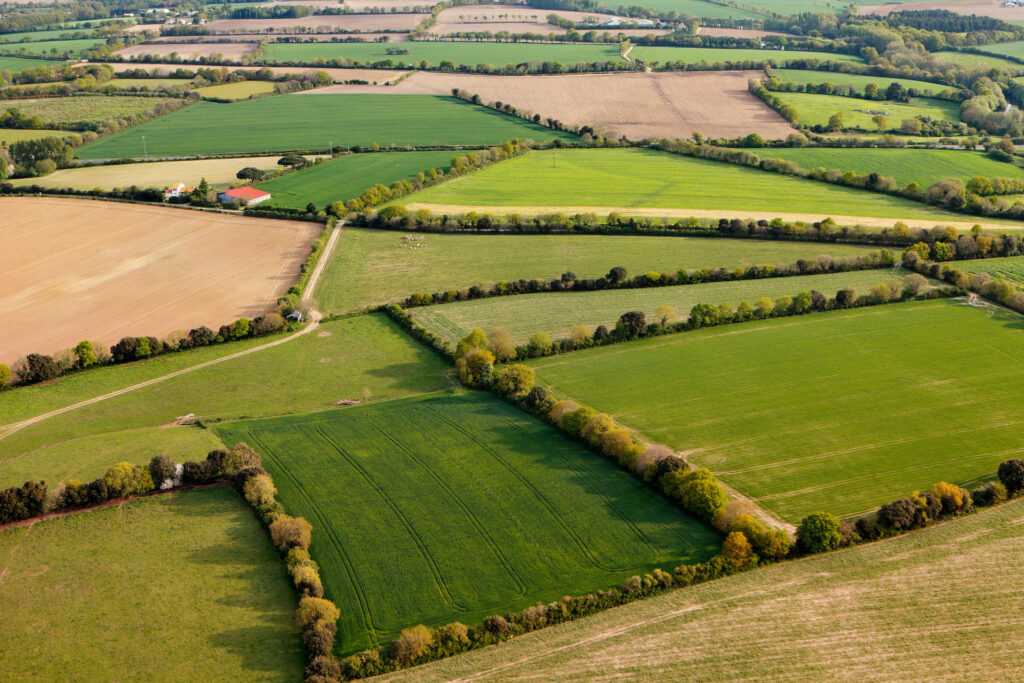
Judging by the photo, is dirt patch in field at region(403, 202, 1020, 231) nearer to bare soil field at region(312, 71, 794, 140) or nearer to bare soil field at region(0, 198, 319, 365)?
bare soil field at region(0, 198, 319, 365)

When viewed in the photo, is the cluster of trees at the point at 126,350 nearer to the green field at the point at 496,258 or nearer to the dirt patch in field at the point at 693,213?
the green field at the point at 496,258

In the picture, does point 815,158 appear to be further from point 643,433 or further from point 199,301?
point 199,301

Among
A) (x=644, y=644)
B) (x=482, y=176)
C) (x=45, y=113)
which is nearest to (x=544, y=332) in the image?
(x=644, y=644)

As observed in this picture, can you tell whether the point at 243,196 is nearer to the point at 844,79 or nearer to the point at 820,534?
the point at 820,534

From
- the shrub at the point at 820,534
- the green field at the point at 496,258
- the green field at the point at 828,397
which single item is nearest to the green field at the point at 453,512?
the shrub at the point at 820,534

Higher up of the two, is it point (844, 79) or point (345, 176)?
point (844, 79)

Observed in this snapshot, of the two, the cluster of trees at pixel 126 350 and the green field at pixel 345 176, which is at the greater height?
the green field at pixel 345 176

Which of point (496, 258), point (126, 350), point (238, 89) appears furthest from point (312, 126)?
point (126, 350)
